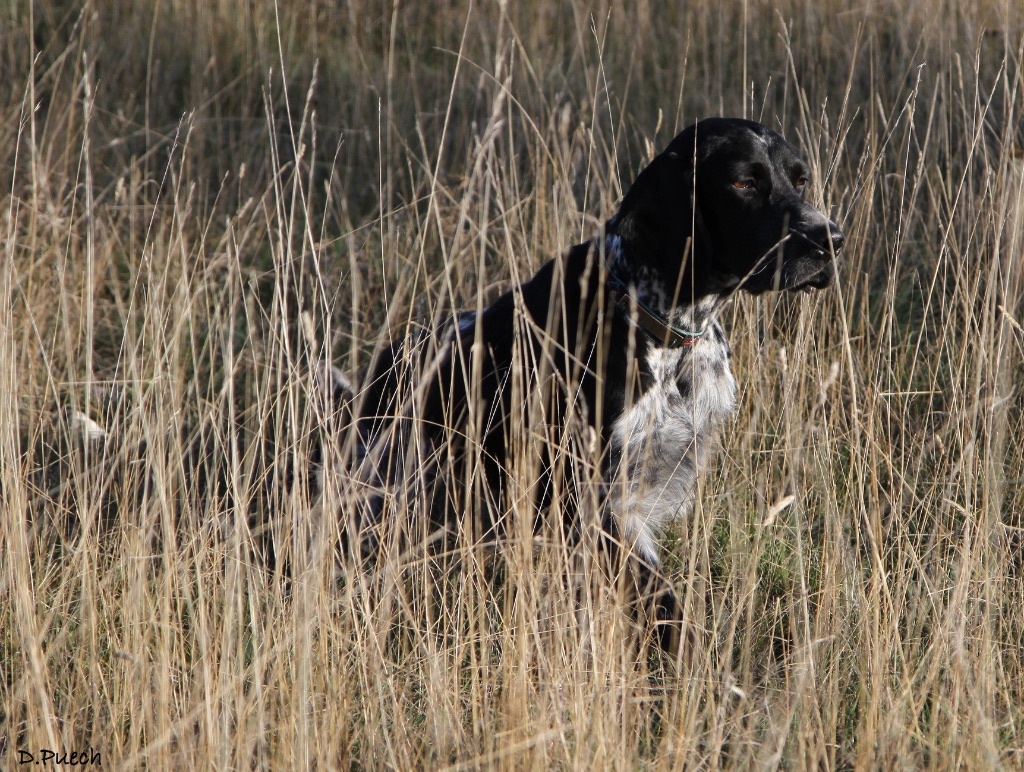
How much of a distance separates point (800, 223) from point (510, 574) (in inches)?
48.5

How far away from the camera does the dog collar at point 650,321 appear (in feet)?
9.78

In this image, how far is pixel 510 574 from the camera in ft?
7.61

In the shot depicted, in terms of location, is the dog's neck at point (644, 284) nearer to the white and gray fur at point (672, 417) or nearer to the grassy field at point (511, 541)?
the white and gray fur at point (672, 417)

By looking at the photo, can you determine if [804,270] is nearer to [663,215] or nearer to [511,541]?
[663,215]

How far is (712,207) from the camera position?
3016 millimetres

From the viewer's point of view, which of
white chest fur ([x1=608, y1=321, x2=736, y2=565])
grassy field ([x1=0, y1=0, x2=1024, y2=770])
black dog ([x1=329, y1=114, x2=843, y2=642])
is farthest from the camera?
white chest fur ([x1=608, y1=321, x2=736, y2=565])

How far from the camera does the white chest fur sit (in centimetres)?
303

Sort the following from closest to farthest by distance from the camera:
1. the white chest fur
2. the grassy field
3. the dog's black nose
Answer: the grassy field → the dog's black nose → the white chest fur

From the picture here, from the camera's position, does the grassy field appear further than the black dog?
No

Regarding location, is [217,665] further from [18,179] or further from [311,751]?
[18,179]

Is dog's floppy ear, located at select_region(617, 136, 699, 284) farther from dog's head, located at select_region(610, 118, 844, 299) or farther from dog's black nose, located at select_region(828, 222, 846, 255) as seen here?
dog's black nose, located at select_region(828, 222, 846, 255)

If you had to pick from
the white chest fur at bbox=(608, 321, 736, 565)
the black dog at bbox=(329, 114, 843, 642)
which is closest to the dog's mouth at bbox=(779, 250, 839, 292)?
the black dog at bbox=(329, 114, 843, 642)

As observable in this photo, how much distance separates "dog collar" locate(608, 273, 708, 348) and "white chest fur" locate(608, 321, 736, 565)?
0.05 m

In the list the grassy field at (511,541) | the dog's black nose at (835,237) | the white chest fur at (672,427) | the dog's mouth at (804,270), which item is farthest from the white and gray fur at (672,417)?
the dog's black nose at (835,237)
